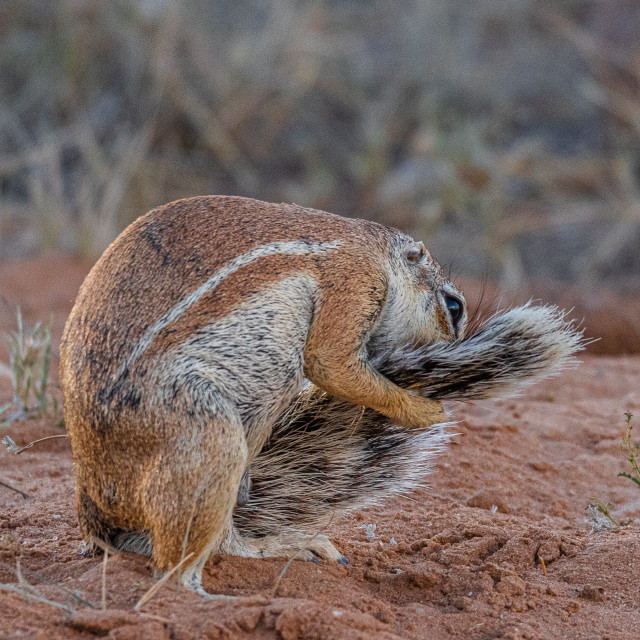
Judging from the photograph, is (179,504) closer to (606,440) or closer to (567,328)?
(567,328)

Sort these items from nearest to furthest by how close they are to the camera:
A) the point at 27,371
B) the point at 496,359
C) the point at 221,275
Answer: the point at 221,275 → the point at 496,359 → the point at 27,371

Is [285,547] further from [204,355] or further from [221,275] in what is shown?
[221,275]

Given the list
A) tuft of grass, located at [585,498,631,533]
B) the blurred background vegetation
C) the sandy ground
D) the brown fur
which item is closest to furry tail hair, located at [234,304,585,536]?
the brown fur

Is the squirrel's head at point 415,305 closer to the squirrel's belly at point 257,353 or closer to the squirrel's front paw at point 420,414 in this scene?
the squirrel's front paw at point 420,414

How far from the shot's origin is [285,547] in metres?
3.18

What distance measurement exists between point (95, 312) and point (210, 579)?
1.01 m

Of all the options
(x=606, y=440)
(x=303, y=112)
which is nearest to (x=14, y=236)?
(x=303, y=112)

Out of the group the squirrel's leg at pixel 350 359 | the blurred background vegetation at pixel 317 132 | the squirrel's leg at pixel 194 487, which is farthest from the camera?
the blurred background vegetation at pixel 317 132

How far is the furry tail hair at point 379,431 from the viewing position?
10.3 ft

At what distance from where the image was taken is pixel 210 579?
2.88 meters

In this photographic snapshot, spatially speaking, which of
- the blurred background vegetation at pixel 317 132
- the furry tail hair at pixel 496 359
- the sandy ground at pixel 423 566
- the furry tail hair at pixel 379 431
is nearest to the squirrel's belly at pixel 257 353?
the furry tail hair at pixel 379 431

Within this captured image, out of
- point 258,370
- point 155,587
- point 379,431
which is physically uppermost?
point 258,370

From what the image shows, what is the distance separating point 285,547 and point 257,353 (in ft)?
2.72

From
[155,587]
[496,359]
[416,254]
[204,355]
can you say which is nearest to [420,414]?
[496,359]
